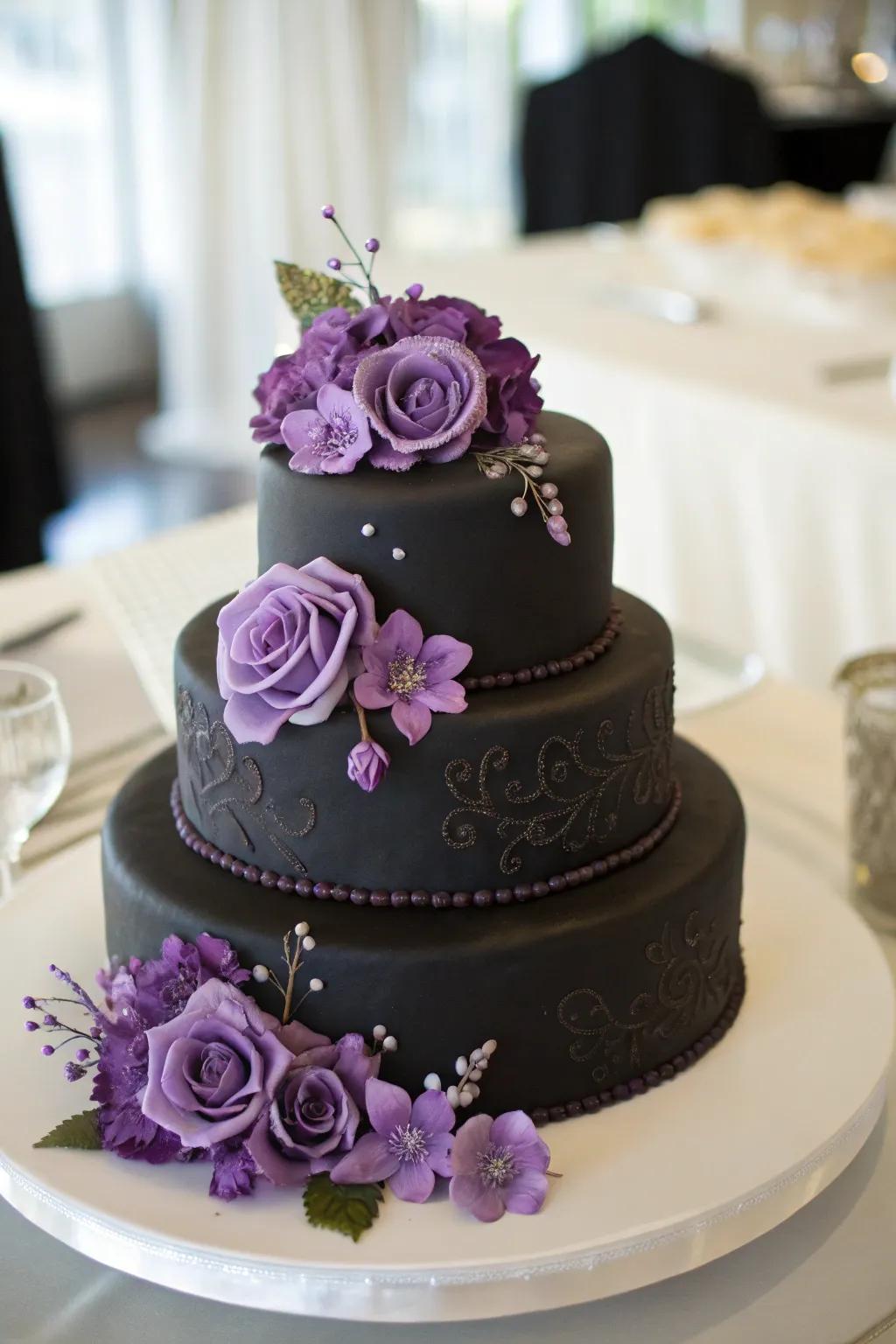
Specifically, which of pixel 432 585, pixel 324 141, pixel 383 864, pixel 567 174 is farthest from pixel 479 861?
pixel 324 141

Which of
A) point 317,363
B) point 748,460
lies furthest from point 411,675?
point 748,460

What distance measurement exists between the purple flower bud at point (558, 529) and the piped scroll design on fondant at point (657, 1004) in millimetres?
277

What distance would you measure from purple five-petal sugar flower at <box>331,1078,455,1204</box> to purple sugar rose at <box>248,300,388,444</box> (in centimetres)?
43

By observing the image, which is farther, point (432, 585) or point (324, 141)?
point (324, 141)

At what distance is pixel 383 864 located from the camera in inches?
36.0

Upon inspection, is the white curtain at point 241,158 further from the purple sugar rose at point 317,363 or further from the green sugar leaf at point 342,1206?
the green sugar leaf at point 342,1206

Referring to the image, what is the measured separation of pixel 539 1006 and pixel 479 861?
0.10 metres

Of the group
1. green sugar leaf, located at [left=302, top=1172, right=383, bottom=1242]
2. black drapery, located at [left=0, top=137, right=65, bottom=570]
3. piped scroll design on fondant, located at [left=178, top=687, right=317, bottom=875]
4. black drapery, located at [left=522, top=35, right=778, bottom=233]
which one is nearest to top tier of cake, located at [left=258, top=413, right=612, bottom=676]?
piped scroll design on fondant, located at [left=178, top=687, right=317, bottom=875]

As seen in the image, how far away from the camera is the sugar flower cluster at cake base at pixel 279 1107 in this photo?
85 cm

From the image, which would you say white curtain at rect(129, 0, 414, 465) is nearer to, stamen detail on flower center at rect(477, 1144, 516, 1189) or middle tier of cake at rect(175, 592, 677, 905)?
middle tier of cake at rect(175, 592, 677, 905)

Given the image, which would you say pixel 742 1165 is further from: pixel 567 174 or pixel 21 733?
pixel 567 174

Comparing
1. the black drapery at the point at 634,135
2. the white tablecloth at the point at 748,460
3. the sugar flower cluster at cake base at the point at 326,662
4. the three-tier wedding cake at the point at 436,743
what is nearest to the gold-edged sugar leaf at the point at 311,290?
Answer: the three-tier wedding cake at the point at 436,743

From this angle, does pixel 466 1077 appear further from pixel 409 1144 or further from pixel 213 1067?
pixel 213 1067

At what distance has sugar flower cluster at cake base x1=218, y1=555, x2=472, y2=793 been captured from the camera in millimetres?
843
